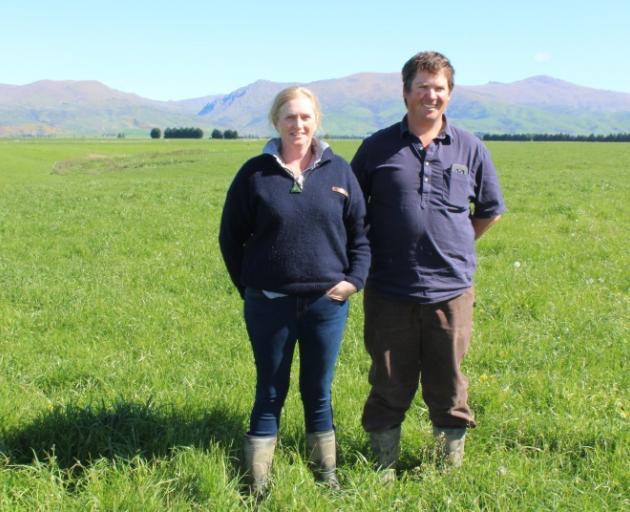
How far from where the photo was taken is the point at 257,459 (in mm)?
3959

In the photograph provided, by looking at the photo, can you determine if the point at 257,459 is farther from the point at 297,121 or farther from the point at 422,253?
the point at 297,121

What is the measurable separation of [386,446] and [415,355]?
70 centimetres

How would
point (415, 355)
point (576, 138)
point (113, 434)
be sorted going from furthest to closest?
point (576, 138) → point (113, 434) → point (415, 355)

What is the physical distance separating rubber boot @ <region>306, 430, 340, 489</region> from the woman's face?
6.50 ft

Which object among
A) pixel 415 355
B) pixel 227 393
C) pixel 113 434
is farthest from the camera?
pixel 227 393

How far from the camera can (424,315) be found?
4.08 m

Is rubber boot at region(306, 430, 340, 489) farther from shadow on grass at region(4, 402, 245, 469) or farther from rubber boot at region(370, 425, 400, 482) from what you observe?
shadow on grass at region(4, 402, 245, 469)

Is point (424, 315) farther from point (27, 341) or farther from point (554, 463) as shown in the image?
point (27, 341)

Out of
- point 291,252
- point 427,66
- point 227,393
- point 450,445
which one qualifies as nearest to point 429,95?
point 427,66

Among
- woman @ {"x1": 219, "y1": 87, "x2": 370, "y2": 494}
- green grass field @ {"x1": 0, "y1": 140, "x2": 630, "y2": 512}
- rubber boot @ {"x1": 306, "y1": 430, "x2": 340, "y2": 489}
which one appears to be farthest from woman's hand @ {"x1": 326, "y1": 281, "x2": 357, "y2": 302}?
green grass field @ {"x1": 0, "y1": 140, "x2": 630, "y2": 512}

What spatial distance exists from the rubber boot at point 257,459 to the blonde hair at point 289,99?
208 centimetres

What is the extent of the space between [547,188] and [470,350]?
17794 mm

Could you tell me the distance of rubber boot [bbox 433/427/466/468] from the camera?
4.25m

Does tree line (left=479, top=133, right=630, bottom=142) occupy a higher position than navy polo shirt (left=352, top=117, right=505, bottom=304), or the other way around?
tree line (left=479, top=133, right=630, bottom=142)
